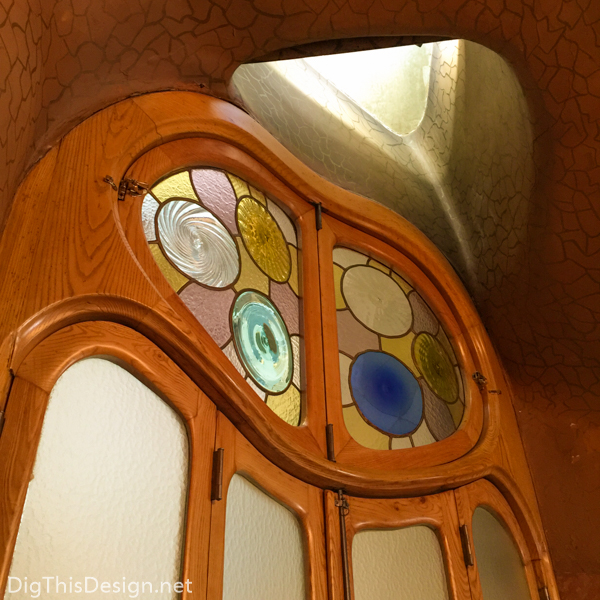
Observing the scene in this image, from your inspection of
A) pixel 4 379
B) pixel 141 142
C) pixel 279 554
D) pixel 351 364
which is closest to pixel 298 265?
pixel 351 364

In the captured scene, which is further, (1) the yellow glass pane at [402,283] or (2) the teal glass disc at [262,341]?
(1) the yellow glass pane at [402,283]

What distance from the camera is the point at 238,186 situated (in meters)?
2.07

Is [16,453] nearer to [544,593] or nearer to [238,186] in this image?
[238,186]

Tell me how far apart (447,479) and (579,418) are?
84 cm

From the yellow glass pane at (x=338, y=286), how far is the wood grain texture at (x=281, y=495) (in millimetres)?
704

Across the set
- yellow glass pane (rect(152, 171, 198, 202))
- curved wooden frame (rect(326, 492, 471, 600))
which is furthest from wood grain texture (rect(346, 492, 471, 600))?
yellow glass pane (rect(152, 171, 198, 202))

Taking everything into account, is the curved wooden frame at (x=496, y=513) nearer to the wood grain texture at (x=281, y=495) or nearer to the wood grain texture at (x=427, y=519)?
the wood grain texture at (x=427, y=519)

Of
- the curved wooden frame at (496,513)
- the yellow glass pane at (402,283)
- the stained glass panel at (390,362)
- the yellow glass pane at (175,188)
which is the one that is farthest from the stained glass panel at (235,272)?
the curved wooden frame at (496,513)

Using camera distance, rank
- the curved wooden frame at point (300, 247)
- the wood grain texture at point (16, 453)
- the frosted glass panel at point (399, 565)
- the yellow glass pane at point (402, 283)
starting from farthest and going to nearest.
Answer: the yellow glass pane at point (402, 283)
the frosted glass panel at point (399, 565)
the curved wooden frame at point (300, 247)
the wood grain texture at point (16, 453)

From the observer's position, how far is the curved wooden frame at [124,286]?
4.07ft

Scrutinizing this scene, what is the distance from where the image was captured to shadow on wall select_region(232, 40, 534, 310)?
242 centimetres

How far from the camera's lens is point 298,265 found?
7.00 feet

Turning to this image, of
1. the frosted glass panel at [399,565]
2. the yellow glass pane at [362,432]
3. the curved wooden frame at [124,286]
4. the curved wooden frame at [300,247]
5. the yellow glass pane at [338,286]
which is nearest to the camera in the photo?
the curved wooden frame at [124,286]

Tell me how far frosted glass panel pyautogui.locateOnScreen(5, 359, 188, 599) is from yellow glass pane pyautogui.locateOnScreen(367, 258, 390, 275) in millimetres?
1216
